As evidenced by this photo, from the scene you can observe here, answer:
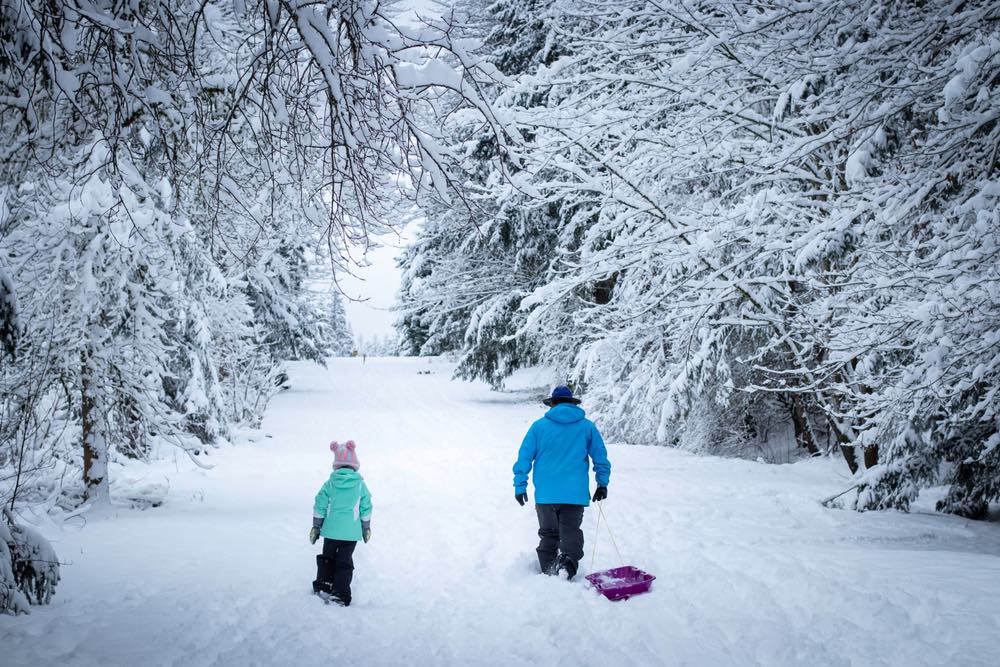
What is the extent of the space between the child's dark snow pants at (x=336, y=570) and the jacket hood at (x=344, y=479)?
44 cm

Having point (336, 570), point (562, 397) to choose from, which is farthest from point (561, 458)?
point (336, 570)

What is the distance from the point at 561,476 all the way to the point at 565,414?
1.82 feet

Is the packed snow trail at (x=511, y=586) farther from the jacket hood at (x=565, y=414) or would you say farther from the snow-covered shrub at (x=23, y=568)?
the jacket hood at (x=565, y=414)

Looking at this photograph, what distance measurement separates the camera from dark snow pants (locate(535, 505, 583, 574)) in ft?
18.4

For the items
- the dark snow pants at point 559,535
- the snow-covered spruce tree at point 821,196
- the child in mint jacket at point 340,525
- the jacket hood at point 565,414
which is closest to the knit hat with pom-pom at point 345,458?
the child in mint jacket at point 340,525

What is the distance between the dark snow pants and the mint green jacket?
1507mm

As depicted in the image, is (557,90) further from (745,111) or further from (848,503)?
(848,503)

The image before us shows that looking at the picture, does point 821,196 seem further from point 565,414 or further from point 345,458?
point 345,458

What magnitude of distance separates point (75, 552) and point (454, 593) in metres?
3.61

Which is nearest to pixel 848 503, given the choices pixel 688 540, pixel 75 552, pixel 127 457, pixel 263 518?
pixel 688 540

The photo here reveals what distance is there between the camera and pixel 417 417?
63.8 ft

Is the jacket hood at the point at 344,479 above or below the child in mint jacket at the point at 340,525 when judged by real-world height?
above

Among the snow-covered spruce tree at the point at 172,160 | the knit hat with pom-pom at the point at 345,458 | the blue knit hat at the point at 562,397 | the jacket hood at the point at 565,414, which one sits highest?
the snow-covered spruce tree at the point at 172,160

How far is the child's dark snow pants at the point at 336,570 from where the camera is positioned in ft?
17.0
